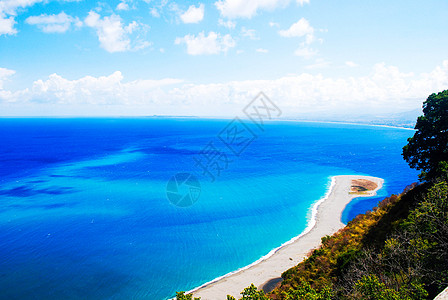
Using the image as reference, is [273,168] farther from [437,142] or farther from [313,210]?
[437,142]

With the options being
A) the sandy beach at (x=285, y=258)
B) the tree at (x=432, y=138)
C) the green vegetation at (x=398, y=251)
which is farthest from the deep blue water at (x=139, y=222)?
the tree at (x=432, y=138)

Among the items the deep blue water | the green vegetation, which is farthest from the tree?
the deep blue water

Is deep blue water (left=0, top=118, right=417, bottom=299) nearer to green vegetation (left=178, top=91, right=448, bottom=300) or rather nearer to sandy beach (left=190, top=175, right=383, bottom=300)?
sandy beach (left=190, top=175, right=383, bottom=300)

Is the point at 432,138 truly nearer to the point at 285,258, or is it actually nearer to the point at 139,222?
the point at 285,258

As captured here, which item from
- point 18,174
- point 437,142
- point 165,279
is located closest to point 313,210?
point 437,142

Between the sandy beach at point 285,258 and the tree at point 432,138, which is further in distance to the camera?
the sandy beach at point 285,258

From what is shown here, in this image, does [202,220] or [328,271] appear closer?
[328,271]

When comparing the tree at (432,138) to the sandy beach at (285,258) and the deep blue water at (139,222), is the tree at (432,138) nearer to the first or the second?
the sandy beach at (285,258)
